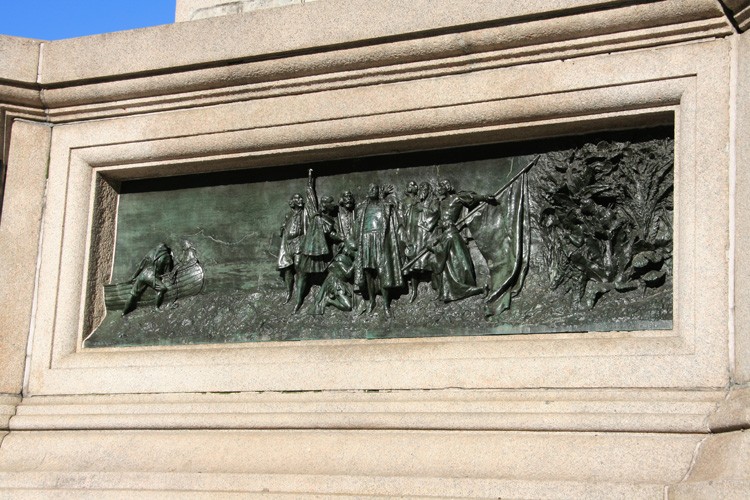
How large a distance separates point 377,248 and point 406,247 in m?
0.17

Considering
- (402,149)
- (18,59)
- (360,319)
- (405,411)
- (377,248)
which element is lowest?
(405,411)

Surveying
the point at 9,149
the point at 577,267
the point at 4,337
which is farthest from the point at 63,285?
the point at 577,267

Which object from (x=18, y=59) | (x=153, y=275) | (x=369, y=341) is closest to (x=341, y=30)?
(x=369, y=341)

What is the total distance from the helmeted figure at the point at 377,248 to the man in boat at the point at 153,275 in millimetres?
1313

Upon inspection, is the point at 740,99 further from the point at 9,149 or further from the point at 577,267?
the point at 9,149

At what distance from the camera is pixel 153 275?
7816 mm

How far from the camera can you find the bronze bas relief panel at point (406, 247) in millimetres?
6688

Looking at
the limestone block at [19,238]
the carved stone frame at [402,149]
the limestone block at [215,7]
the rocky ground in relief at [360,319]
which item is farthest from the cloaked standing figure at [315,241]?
the limestone block at [19,238]

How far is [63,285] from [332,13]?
94.8 inches

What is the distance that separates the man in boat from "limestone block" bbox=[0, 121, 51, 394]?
0.63m

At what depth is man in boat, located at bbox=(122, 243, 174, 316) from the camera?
7820 mm

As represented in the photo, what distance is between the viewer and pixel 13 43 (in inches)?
311

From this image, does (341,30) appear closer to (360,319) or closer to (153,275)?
(360,319)

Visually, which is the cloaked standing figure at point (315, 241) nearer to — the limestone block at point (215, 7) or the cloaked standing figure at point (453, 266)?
the cloaked standing figure at point (453, 266)
